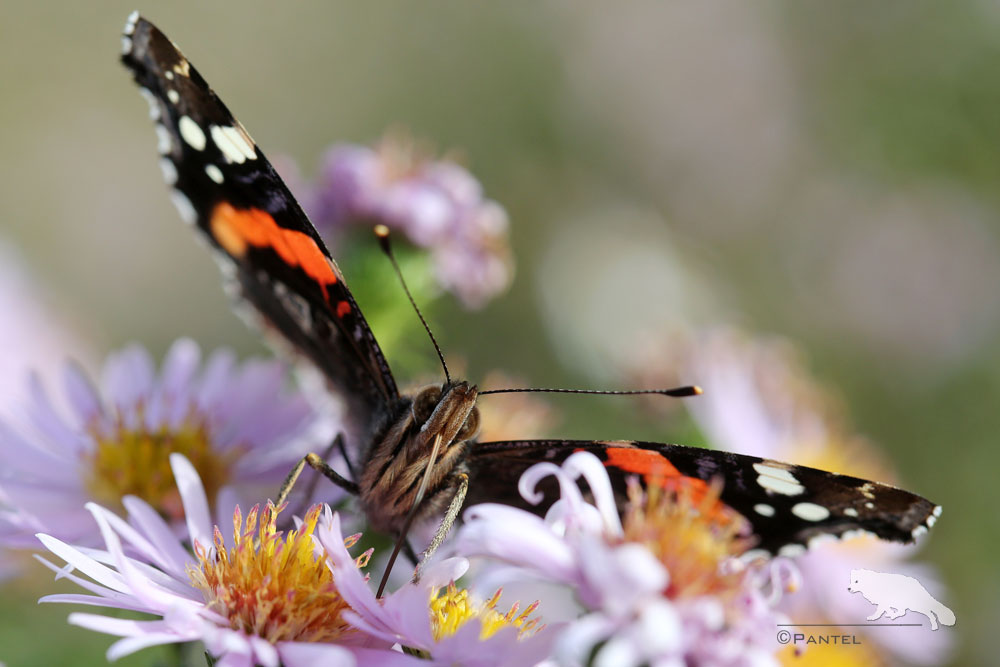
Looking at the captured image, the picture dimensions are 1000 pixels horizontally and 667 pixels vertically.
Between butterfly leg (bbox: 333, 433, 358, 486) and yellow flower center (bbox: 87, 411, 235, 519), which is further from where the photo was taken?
yellow flower center (bbox: 87, 411, 235, 519)

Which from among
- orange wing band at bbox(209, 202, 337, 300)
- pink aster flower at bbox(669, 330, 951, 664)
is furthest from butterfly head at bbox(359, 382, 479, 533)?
pink aster flower at bbox(669, 330, 951, 664)

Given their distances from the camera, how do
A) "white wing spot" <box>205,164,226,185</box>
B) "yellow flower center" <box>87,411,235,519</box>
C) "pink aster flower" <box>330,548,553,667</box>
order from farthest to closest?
"yellow flower center" <box>87,411,235,519</box>
"white wing spot" <box>205,164,226,185</box>
"pink aster flower" <box>330,548,553,667</box>

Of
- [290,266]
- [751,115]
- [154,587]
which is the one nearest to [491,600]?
[154,587]

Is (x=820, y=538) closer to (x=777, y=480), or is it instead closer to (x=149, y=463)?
(x=777, y=480)

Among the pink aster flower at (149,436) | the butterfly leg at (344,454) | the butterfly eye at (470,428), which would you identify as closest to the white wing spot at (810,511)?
the butterfly eye at (470,428)

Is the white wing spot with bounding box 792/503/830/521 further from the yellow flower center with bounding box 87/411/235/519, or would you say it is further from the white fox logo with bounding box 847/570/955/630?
the yellow flower center with bounding box 87/411/235/519

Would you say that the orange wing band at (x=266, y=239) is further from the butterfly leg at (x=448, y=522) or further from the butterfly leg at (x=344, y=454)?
the butterfly leg at (x=448, y=522)
